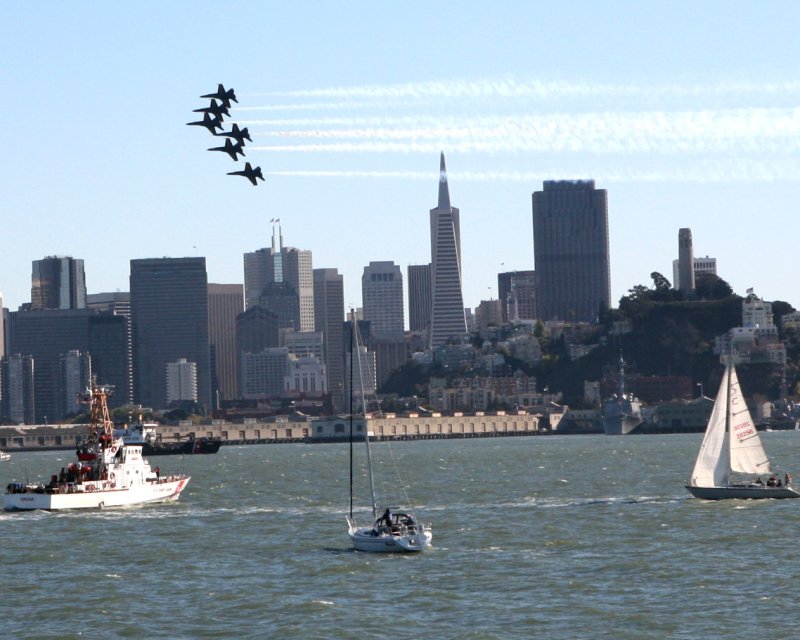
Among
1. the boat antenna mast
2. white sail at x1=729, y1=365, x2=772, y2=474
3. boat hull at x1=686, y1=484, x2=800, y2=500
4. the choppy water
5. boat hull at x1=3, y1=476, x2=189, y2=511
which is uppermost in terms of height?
the boat antenna mast

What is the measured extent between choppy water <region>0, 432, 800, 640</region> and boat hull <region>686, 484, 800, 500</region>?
51.0 inches

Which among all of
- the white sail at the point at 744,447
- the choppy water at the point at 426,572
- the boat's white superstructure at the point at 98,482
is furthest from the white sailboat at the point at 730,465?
the boat's white superstructure at the point at 98,482

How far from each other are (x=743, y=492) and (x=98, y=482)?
3912 centimetres

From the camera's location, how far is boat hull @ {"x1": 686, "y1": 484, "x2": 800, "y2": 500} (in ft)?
346

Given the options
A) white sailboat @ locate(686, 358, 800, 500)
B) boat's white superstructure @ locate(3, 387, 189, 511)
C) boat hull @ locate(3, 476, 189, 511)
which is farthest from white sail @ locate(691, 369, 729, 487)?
boat hull @ locate(3, 476, 189, 511)

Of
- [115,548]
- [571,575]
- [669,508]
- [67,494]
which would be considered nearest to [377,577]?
[571,575]

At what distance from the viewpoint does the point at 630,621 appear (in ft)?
199

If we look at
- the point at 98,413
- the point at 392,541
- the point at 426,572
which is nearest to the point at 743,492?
the point at 392,541

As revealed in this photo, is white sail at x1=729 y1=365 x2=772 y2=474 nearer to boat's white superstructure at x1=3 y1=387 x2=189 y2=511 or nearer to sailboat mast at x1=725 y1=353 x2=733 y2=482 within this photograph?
sailboat mast at x1=725 y1=353 x2=733 y2=482

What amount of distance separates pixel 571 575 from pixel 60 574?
2135cm

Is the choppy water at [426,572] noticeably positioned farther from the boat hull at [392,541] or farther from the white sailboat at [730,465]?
the white sailboat at [730,465]

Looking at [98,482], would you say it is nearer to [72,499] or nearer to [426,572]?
[72,499]

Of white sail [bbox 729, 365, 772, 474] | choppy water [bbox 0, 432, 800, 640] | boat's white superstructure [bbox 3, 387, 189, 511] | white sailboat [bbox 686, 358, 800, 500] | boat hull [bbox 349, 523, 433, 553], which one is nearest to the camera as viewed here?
choppy water [bbox 0, 432, 800, 640]

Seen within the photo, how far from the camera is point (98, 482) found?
113m
